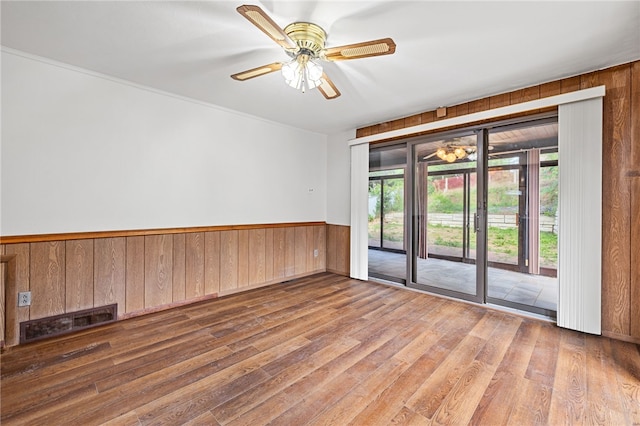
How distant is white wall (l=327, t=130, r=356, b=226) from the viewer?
4820 millimetres

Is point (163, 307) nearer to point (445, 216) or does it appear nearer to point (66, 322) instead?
point (66, 322)

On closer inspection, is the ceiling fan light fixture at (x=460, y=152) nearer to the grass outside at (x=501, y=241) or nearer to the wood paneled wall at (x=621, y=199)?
the grass outside at (x=501, y=241)

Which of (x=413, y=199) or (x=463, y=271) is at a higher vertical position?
(x=413, y=199)

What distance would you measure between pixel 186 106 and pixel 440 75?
2.87 metres

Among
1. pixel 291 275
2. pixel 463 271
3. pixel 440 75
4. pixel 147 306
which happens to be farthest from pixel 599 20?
pixel 147 306

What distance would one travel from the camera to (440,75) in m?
2.71

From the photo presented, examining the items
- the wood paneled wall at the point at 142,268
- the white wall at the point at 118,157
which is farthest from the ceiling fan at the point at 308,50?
the wood paneled wall at the point at 142,268

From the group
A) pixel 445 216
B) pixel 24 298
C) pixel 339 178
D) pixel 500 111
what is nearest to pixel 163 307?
pixel 24 298

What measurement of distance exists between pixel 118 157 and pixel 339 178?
3.19 meters

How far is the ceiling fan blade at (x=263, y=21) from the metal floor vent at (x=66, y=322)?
2.97 metres

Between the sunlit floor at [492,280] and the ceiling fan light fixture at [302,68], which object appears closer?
the ceiling fan light fixture at [302,68]

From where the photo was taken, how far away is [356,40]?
7.04 ft

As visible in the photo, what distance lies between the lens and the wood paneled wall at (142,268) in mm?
2463

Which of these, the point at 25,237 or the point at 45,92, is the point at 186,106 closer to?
the point at 45,92
